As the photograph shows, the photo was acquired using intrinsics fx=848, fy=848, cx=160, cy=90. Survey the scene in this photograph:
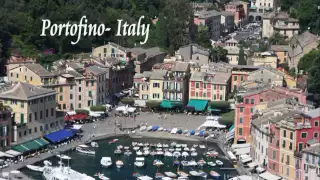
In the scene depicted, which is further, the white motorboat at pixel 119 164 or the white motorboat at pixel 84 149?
the white motorboat at pixel 84 149

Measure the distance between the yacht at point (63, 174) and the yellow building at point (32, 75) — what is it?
17.2 metres

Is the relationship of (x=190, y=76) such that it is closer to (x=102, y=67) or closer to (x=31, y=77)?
(x=102, y=67)

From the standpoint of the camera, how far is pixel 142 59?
89.7 m

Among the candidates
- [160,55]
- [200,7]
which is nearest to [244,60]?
[160,55]

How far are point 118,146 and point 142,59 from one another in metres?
24.0

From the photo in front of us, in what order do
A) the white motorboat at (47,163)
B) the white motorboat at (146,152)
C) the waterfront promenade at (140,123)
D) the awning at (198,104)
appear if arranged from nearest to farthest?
the white motorboat at (47,163) < the white motorboat at (146,152) < the waterfront promenade at (140,123) < the awning at (198,104)

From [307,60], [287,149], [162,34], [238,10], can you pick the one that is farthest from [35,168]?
[238,10]

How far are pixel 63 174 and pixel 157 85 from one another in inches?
915

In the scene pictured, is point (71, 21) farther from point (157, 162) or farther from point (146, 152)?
point (157, 162)

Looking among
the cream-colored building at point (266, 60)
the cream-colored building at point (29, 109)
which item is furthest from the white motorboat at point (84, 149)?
the cream-colored building at point (266, 60)

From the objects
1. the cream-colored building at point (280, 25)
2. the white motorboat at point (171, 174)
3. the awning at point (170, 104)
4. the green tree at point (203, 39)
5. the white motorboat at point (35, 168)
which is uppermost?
the cream-colored building at point (280, 25)

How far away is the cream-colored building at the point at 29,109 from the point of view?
213ft

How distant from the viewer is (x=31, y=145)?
64125 mm

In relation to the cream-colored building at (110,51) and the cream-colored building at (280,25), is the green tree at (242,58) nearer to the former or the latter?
the cream-colored building at (110,51)
